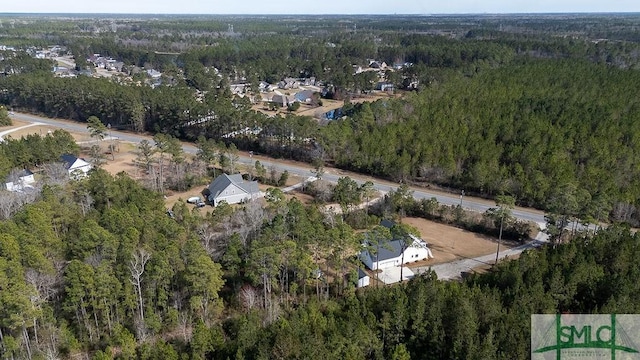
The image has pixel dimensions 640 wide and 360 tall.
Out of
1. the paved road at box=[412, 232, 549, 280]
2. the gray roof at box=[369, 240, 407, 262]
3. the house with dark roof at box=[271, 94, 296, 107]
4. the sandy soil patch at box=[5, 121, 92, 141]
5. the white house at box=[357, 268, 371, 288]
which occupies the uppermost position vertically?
the house with dark roof at box=[271, 94, 296, 107]

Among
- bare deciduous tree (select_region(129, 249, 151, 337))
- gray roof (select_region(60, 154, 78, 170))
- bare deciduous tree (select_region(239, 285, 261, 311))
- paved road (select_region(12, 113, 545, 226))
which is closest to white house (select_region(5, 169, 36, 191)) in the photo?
gray roof (select_region(60, 154, 78, 170))

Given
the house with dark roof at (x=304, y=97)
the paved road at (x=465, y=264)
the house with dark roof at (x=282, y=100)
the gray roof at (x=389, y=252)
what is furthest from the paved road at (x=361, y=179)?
the house with dark roof at (x=304, y=97)

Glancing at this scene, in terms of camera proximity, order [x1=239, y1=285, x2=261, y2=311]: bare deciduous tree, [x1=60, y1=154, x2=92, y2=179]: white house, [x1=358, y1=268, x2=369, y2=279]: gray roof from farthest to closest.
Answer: [x1=60, y1=154, x2=92, y2=179]: white house, [x1=358, y1=268, x2=369, y2=279]: gray roof, [x1=239, y1=285, x2=261, y2=311]: bare deciduous tree

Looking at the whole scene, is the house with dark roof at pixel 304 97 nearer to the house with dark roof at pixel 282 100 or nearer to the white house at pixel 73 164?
the house with dark roof at pixel 282 100

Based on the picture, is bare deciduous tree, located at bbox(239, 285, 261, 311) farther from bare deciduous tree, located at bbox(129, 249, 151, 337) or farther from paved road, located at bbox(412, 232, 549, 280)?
paved road, located at bbox(412, 232, 549, 280)

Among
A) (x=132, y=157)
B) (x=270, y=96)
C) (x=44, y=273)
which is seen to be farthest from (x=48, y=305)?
(x=270, y=96)

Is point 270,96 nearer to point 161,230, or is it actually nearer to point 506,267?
point 161,230

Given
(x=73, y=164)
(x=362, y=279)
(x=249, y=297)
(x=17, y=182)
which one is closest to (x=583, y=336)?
(x=362, y=279)
